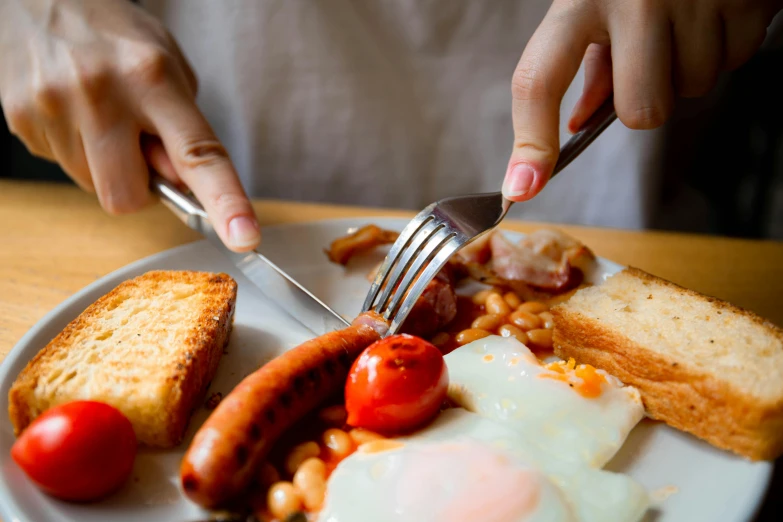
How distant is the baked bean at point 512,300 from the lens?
6.33 ft

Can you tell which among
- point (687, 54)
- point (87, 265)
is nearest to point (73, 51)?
point (87, 265)

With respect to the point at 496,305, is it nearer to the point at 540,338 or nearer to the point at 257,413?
the point at 540,338

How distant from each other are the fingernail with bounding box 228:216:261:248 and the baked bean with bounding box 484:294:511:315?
2.39 ft

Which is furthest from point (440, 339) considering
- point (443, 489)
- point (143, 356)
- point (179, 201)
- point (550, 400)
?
point (179, 201)

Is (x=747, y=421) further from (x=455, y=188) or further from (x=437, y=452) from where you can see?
(x=455, y=188)

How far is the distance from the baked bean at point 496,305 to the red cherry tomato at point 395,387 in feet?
1.68

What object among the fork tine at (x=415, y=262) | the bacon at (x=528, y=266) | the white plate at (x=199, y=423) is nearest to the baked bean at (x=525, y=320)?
the bacon at (x=528, y=266)

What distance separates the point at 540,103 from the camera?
5.18 feet

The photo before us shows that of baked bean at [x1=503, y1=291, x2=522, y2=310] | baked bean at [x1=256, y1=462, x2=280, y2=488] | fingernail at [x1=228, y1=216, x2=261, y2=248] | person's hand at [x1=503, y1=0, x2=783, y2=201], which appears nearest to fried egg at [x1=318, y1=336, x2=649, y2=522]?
baked bean at [x1=256, y1=462, x2=280, y2=488]

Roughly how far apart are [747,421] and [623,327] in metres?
0.38

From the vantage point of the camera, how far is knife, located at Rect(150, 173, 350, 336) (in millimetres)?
1766

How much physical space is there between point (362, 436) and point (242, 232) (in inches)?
28.2

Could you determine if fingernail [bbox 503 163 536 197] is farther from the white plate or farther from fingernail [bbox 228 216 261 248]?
fingernail [bbox 228 216 261 248]

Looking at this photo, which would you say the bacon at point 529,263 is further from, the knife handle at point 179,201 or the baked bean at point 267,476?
the baked bean at point 267,476
